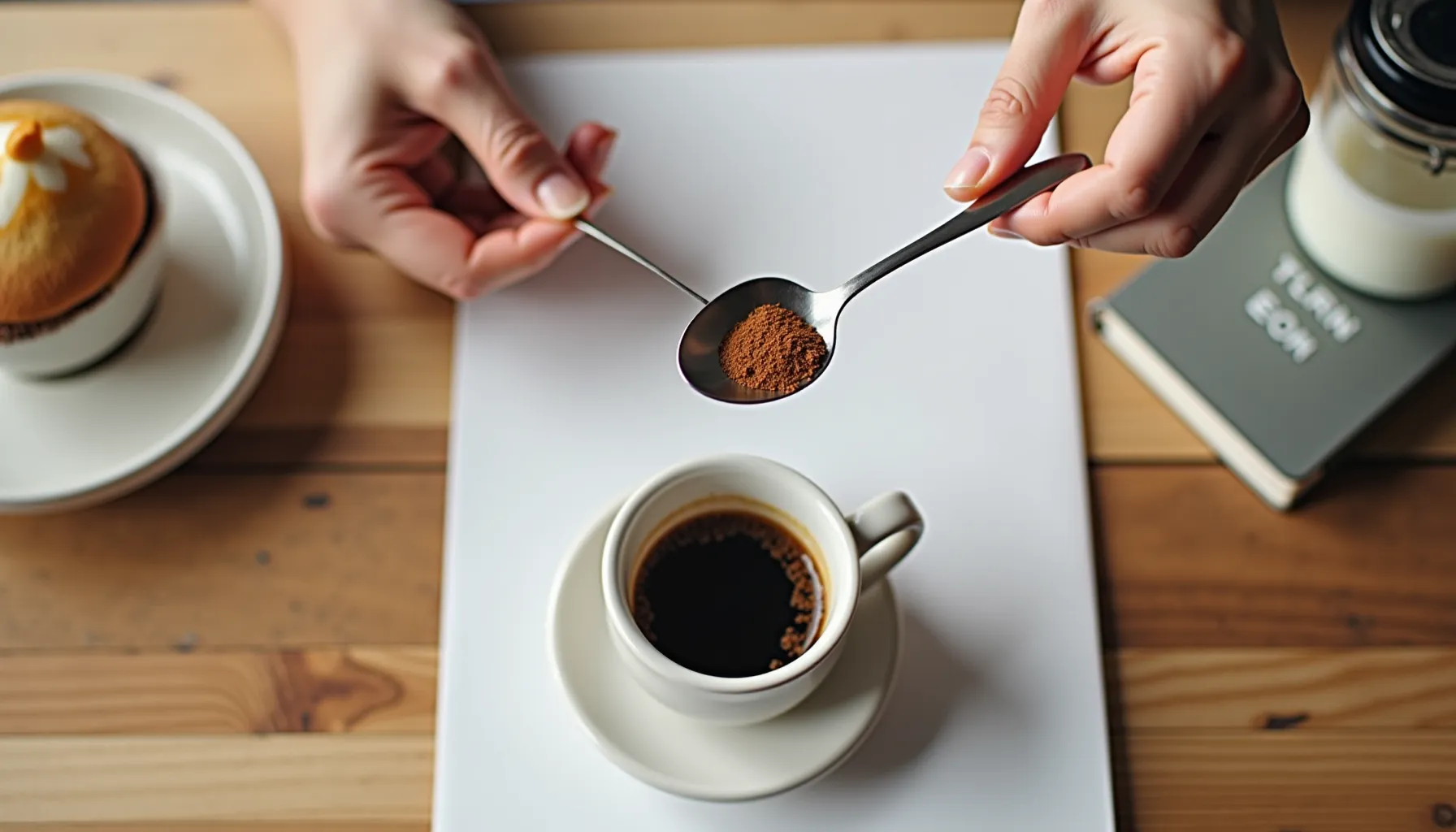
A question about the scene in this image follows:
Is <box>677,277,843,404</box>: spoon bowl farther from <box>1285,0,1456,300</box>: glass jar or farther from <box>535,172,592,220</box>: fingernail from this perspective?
<box>1285,0,1456,300</box>: glass jar

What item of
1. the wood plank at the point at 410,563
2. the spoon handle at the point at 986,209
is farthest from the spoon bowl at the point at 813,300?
the wood plank at the point at 410,563

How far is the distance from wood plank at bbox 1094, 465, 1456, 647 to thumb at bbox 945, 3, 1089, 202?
0.27 metres

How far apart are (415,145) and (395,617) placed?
0.35 m

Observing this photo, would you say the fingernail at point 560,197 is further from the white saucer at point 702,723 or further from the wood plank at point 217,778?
the wood plank at point 217,778

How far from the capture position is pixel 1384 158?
835mm

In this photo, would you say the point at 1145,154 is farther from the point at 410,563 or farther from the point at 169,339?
the point at 169,339

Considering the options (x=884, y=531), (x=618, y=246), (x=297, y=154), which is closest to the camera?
(x=884, y=531)

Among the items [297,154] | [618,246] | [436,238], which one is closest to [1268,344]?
[618,246]

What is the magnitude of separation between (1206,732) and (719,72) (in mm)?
636

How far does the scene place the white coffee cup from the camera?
0.68 metres

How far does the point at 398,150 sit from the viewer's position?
34.5 inches

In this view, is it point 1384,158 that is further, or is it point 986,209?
point 1384,158

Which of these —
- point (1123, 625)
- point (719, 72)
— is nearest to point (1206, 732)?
point (1123, 625)

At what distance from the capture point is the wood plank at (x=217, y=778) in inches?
31.5
